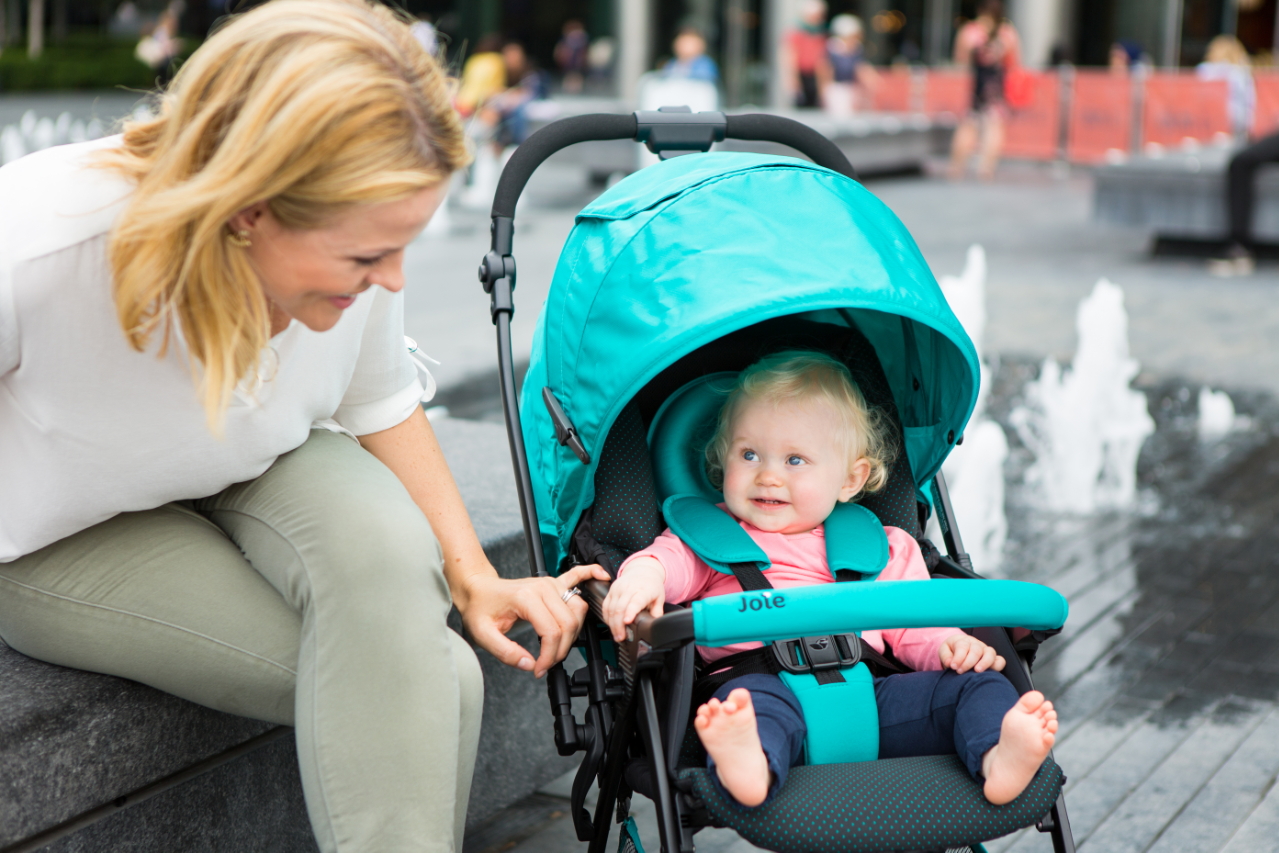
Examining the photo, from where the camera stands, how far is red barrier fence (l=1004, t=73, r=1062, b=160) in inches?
729

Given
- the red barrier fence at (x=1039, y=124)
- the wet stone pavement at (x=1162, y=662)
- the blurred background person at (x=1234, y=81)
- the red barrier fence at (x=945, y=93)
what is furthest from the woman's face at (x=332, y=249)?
the red barrier fence at (x=945, y=93)

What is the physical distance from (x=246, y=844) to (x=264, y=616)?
2.03 feet

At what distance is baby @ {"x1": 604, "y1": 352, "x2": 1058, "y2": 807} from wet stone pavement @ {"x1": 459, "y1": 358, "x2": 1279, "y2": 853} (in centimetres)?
75

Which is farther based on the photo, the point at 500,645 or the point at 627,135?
the point at 627,135

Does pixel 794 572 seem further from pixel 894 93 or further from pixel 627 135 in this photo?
pixel 894 93

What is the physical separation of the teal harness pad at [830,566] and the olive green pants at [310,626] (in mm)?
530

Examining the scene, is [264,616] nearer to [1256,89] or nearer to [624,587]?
[624,587]

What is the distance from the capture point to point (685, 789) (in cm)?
206

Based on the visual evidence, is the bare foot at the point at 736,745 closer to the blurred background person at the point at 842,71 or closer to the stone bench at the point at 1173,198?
the stone bench at the point at 1173,198

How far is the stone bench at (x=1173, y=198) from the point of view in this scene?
34.6 ft

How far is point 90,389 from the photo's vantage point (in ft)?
6.24

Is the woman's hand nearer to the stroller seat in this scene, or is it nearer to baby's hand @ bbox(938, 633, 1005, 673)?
the stroller seat

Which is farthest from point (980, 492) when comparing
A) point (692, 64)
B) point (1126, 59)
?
point (1126, 59)

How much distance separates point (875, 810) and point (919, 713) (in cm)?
34
